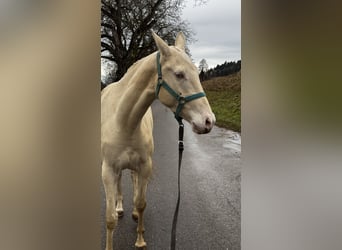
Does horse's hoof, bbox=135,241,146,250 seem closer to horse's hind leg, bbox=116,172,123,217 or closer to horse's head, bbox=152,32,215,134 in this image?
horse's hind leg, bbox=116,172,123,217

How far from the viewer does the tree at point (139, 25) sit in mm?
818

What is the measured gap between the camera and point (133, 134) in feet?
3.19

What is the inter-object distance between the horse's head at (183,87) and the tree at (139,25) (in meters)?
0.03

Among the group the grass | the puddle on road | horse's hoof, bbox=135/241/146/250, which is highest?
the grass

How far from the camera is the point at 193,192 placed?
88 centimetres

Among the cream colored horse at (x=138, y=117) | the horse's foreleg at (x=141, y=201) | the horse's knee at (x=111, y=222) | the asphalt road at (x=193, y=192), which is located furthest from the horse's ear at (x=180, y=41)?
the horse's knee at (x=111, y=222)

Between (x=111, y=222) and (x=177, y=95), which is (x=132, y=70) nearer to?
(x=177, y=95)

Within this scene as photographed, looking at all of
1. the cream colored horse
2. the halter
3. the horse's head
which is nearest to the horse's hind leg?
the cream colored horse

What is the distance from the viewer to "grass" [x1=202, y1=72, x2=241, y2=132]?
0.80 m

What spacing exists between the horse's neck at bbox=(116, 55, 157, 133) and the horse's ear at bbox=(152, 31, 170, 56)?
0.04 meters

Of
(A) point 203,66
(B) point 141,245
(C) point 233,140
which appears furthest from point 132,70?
(B) point 141,245

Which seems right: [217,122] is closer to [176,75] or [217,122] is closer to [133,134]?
[176,75]
